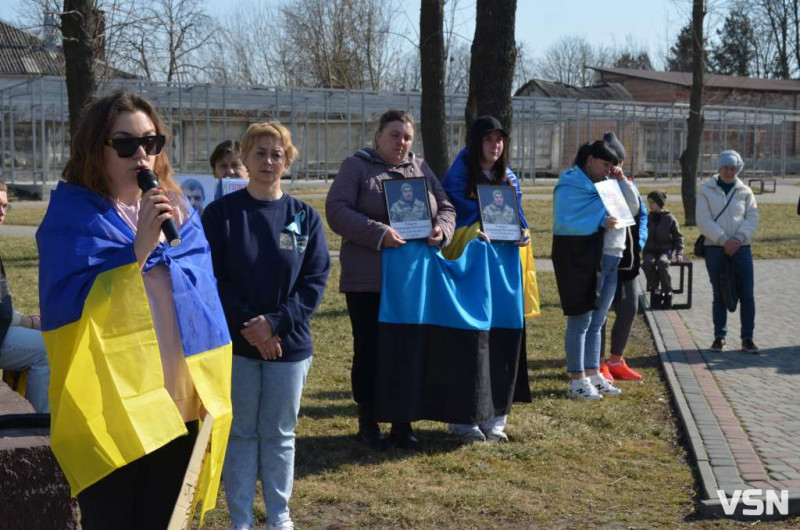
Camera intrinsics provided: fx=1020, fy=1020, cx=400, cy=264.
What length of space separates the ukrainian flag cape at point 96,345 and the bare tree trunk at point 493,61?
7199 mm

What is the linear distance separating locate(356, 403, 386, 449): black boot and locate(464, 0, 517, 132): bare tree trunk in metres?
4.44

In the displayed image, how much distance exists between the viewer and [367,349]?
6.38 metres

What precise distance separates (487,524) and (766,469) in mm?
1865

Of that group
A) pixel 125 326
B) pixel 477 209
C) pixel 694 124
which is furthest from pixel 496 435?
pixel 694 124

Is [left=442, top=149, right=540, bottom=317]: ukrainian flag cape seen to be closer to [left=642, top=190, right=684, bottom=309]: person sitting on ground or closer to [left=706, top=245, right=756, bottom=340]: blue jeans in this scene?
[left=706, top=245, right=756, bottom=340]: blue jeans

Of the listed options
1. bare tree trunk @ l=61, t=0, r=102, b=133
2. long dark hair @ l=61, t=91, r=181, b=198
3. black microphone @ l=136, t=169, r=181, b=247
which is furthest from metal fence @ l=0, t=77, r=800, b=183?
black microphone @ l=136, t=169, r=181, b=247

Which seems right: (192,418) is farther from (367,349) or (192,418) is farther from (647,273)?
(647,273)

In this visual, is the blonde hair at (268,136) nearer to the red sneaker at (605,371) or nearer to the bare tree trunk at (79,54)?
the red sneaker at (605,371)

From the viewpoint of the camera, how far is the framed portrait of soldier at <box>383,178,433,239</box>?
6.16m

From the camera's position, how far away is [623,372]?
28.5 feet

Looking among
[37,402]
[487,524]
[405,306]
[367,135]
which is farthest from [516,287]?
[367,135]

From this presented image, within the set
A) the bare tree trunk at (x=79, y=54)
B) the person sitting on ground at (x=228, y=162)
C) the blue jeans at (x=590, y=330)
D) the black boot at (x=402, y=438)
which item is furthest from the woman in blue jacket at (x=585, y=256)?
the bare tree trunk at (x=79, y=54)

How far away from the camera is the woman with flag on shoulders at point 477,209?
665cm

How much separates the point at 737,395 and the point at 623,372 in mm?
1042
